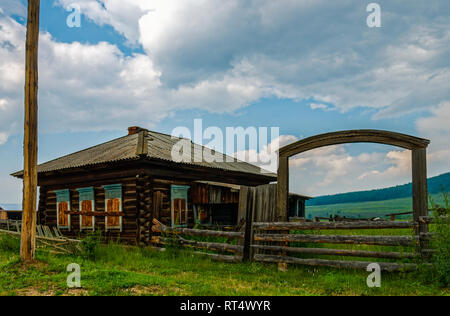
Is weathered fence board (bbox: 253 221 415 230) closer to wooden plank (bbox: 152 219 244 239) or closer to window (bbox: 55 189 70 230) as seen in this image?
wooden plank (bbox: 152 219 244 239)

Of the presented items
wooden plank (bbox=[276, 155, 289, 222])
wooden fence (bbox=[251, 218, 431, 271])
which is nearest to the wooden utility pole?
wooden fence (bbox=[251, 218, 431, 271])

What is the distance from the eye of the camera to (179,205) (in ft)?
49.7

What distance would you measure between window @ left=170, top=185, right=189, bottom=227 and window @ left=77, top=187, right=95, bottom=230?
11.5ft

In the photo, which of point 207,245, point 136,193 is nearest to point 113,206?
point 136,193

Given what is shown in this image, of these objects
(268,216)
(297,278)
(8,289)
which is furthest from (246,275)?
(8,289)

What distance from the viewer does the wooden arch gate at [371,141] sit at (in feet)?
25.7

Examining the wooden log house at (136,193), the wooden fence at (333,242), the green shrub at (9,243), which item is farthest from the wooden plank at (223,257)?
the green shrub at (9,243)

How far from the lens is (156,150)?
14.9 metres

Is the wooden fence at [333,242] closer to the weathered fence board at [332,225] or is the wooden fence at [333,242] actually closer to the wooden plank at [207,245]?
the weathered fence board at [332,225]

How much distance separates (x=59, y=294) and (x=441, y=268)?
22.5 ft

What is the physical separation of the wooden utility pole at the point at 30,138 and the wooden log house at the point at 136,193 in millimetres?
4156

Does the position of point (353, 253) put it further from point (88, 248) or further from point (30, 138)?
point (30, 138)

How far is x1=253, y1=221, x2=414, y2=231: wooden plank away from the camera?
25.6 feet
